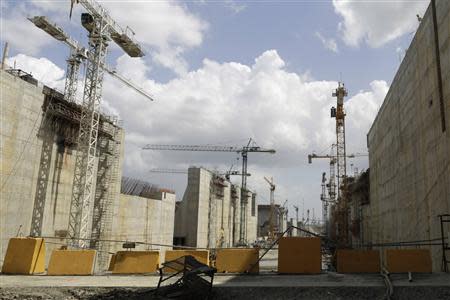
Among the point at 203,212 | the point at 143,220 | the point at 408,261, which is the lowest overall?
the point at 408,261

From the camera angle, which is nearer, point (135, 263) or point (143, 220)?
point (135, 263)

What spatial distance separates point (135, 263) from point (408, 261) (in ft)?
32.1

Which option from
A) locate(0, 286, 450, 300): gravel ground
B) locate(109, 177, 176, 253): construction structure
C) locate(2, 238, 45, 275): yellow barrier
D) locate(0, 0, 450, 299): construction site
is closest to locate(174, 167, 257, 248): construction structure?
locate(0, 0, 450, 299): construction site

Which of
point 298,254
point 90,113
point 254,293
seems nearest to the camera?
point 254,293

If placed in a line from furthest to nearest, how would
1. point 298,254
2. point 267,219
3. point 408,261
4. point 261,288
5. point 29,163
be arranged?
1. point 267,219
2. point 29,163
3. point 298,254
4. point 408,261
5. point 261,288

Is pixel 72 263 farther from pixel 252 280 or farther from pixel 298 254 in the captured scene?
pixel 298 254

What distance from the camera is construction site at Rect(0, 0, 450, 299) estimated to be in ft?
40.7

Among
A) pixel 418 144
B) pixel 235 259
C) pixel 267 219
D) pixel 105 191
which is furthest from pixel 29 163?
pixel 267 219

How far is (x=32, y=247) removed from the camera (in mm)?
15828

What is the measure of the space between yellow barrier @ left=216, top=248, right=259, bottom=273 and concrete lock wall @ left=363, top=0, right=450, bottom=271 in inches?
315

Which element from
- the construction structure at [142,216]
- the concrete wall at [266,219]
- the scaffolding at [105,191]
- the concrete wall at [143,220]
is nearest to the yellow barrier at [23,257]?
the construction structure at [142,216]

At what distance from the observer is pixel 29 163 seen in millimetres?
31047

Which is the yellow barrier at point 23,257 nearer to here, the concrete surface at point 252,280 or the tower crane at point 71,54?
the concrete surface at point 252,280

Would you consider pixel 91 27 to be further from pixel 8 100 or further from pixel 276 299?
pixel 276 299
